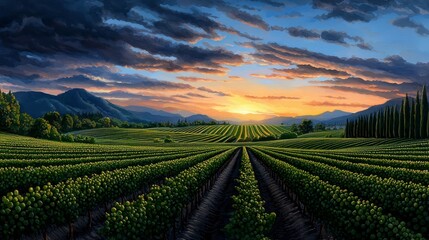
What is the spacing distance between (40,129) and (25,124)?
1473 centimetres

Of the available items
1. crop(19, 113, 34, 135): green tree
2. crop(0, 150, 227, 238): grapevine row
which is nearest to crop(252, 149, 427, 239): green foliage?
crop(0, 150, 227, 238): grapevine row

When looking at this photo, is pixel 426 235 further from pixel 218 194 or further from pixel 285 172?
pixel 218 194

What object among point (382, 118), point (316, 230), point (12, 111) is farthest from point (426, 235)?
point (12, 111)

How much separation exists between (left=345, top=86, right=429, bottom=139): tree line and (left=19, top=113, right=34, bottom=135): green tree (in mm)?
137687

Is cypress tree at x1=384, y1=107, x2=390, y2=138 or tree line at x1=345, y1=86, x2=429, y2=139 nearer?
tree line at x1=345, y1=86, x2=429, y2=139

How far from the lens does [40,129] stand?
136 meters

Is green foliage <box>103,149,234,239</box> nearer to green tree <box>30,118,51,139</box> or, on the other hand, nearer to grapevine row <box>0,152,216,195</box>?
grapevine row <box>0,152,216,195</box>

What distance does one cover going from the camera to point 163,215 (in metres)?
16.8

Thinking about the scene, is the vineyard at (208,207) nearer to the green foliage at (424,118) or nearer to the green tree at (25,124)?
the green foliage at (424,118)

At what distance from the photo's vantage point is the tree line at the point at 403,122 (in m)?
98.4

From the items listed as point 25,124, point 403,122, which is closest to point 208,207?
point 403,122

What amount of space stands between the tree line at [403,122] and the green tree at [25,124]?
452 feet

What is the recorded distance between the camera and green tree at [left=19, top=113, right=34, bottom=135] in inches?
5591

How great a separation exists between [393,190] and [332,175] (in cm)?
885
